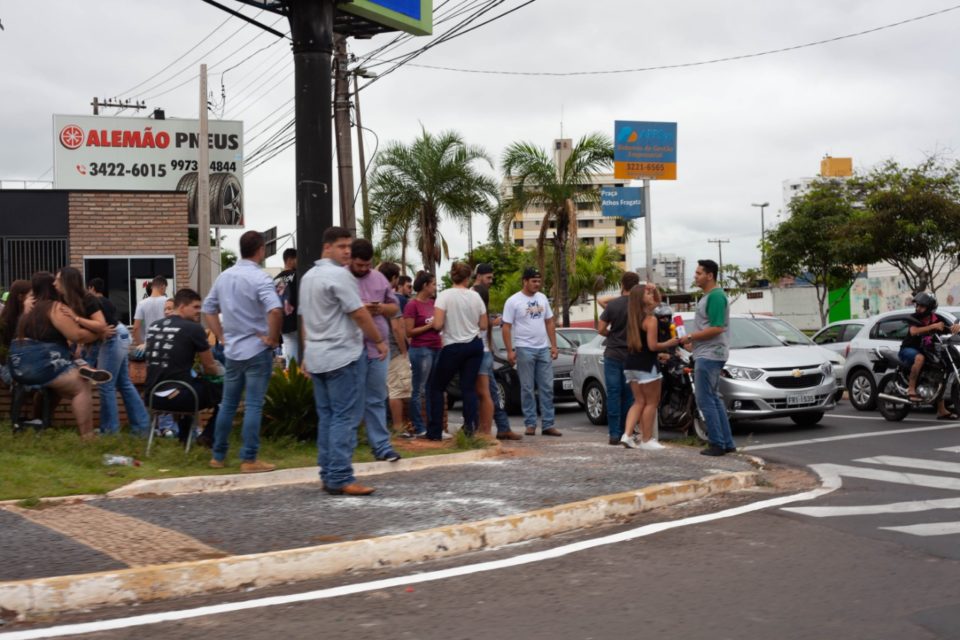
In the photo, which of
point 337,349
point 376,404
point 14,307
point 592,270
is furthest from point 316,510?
point 592,270

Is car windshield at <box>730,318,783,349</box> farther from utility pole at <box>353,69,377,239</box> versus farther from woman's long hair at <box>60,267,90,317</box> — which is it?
utility pole at <box>353,69,377,239</box>

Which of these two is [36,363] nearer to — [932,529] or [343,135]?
[932,529]

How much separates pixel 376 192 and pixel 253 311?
24840 millimetres

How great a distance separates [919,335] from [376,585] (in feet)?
34.4

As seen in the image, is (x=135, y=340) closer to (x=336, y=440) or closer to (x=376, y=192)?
(x=336, y=440)

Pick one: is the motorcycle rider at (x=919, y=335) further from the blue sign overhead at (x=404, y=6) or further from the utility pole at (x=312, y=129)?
the blue sign overhead at (x=404, y=6)

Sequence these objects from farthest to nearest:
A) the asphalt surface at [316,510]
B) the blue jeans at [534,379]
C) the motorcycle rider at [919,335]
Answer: the motorcycle rider at [919,335], the blue jeans at [534,379], the asphalt surface at [316,510]

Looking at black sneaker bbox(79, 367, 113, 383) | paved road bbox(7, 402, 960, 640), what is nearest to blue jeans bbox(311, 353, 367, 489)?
paved road bbox(7, 402, 960, 640)

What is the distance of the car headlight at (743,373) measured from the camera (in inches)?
516

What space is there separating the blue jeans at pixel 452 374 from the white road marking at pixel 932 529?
479 centimetres

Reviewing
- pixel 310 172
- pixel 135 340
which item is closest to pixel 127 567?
pixel 310 172

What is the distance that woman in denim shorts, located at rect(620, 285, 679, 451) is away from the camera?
425 inches

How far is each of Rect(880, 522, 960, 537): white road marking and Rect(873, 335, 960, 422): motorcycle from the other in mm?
7261

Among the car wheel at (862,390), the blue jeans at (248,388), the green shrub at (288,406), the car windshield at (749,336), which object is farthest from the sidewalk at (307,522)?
the car wheel at (862,390)
